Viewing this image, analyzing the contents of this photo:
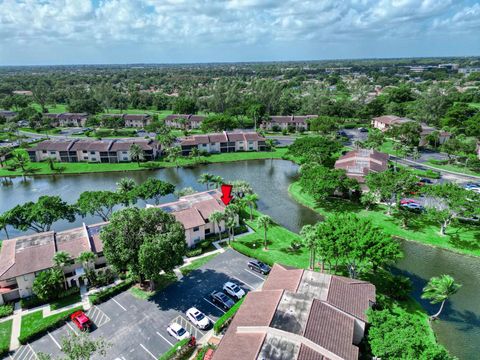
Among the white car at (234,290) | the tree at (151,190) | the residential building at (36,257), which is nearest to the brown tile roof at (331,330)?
the white car at (234,290)

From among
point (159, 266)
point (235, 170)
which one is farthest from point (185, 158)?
point (159, 266)

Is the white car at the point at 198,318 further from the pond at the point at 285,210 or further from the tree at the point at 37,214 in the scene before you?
the tree at the point at 37,214

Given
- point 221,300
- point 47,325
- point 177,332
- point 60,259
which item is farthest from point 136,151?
point 177,332

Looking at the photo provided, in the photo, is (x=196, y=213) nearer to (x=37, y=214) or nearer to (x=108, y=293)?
(x=108, y=293)

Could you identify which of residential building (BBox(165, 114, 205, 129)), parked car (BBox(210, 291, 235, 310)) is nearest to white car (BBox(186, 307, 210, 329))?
parked car (BBox(210, 291, 235, 310))

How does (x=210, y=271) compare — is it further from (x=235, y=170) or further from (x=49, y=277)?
(x=235, y=170)

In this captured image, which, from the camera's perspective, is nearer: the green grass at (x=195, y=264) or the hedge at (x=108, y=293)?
the hedge at (x=108, y=293)

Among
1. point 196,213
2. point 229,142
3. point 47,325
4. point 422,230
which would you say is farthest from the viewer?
point 229,142
